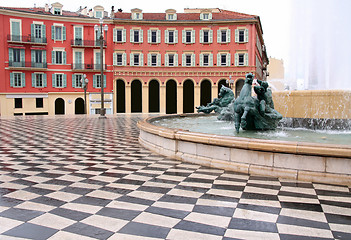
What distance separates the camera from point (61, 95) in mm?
41500

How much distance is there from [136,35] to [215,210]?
135ft

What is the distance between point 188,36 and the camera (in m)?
43.8

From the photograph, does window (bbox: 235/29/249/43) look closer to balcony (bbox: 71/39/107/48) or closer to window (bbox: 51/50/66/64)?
balcony (bbox: 71/39/107/48)

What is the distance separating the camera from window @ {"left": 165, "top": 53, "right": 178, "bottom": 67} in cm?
4359

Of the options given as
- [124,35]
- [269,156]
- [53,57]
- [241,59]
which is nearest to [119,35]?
[124,35]

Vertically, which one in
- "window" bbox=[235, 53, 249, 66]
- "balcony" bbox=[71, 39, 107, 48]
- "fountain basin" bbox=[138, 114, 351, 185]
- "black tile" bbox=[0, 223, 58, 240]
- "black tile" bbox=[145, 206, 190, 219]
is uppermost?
"balcony" bbox=[71, 39, 107, 48]

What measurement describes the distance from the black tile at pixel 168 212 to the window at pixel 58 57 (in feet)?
132

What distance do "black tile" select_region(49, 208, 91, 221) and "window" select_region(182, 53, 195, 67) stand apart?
4018 centimetres

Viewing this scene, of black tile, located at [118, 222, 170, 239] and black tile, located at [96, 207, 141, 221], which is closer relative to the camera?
black tile, located at [118, 222, 170, 239]

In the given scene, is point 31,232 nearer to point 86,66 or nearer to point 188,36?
point 86,66

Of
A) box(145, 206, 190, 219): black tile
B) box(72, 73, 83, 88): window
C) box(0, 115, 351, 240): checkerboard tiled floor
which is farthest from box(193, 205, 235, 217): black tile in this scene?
box(72, 73, 83, 88): window

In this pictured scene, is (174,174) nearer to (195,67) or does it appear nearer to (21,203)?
(21,203)

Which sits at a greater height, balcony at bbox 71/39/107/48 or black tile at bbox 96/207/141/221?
balcony at bbox 71/39/107/48

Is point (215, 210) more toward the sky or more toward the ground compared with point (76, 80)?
more toward the ground
